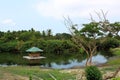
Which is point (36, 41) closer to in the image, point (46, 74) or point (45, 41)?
point (45, 41)

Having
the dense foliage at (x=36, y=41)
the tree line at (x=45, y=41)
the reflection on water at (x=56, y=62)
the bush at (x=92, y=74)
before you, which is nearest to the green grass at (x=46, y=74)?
the bush at (x=92, y=74)

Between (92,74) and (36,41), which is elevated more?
(36,41)

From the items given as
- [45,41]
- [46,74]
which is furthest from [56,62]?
[45,41]

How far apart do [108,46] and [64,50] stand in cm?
846

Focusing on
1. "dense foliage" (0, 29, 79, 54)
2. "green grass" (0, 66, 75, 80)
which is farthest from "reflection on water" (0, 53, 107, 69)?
"dense foliage" (0, 29, 79, 54)

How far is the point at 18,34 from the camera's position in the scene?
70.2 meters

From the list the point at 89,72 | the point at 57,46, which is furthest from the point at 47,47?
the point at 89,72

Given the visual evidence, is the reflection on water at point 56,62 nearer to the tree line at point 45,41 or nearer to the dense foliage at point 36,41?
the tree line at point 45,41

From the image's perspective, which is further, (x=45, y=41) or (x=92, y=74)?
(x=45, y=41)

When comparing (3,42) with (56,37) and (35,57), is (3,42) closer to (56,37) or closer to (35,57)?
(56,37)

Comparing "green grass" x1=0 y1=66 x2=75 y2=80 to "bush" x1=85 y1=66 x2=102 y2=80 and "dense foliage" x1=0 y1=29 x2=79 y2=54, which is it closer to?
"bush" x1=85 y1=66 x2=102 y2=80

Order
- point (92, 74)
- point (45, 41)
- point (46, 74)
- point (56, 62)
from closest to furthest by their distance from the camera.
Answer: point (92, 74) < point (46, 74) < point (56, 62) < point (45, 41)

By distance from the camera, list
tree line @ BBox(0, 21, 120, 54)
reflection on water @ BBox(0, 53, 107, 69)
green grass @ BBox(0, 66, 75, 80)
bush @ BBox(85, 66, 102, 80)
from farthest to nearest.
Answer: tree line @ BBox(0, 21, 120, 54), reflection on water @ BBox(0, 53, 107, 69), green grass @ BBox(0, 66, 75, 80), bush @ BBox(85, 66, 102, 80)

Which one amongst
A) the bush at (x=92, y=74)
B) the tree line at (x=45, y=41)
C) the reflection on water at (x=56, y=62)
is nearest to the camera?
the bush at (x=92, y=74)
